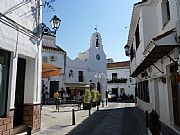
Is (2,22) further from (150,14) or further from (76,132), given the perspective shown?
(150,14)

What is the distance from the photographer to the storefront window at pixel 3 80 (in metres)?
6.48

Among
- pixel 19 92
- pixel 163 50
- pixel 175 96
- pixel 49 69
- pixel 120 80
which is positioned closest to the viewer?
pixel 163 50

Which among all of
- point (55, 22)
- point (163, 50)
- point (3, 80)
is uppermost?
point (55, 22)

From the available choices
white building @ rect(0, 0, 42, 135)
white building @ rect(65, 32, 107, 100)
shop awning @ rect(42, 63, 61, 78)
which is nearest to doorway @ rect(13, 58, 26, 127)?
white building @ rect(0, 0, 42, 135)

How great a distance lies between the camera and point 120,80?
45.0m

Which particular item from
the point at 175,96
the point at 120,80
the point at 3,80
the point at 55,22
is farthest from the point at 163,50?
the point at 120,80

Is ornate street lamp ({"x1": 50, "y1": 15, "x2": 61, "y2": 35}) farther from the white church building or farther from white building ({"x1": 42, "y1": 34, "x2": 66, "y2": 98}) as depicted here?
white building ({"x1": 42, "y1": 34, "x2": 66, "y2": 98})

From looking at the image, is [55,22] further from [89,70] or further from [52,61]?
[89,70]

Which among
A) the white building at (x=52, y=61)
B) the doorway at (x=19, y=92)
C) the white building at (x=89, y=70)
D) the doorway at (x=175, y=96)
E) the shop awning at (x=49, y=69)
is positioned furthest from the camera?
the white building at (x=89, y=70)

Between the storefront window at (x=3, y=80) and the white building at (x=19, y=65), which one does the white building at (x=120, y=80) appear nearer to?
the white building at (x=19, y=65)

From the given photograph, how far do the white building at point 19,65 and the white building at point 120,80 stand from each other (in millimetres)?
36110

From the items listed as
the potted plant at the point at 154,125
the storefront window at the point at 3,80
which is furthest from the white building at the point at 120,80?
the storefront window at the point at 3,80

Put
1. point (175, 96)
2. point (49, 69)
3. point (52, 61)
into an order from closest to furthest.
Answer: point (175, 96) < point (49, 69) < point (52, 61)

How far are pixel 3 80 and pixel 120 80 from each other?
39489mm
